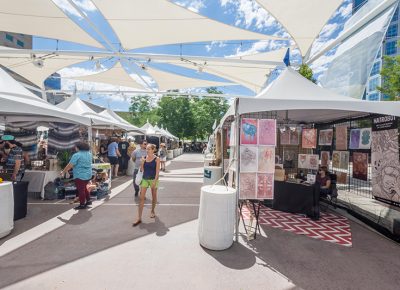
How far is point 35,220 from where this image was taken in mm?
4605

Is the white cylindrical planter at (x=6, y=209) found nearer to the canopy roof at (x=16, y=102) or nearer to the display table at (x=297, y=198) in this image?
the canopy roof at (x=16, y=102)

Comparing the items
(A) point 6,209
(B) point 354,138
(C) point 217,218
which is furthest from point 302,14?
(A) point 6,209

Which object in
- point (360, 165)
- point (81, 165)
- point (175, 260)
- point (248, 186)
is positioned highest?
point (360, 165)

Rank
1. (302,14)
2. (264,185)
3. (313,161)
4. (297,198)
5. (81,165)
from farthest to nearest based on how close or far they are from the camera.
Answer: (302,14), (313,161), (297,198), (81,165), (264,185)

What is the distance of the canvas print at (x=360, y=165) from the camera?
5.61m

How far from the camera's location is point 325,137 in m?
6.98

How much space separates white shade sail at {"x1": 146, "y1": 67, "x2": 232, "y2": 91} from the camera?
1446 centimetres

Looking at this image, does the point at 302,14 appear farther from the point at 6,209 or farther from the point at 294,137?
the point at 6,209

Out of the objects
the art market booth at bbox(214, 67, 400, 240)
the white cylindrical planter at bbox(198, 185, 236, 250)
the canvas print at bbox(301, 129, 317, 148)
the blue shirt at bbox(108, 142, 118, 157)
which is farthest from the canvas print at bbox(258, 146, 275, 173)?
the blue shirt at bbox(108, 142, 118, 157)

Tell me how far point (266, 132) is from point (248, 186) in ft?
3.24

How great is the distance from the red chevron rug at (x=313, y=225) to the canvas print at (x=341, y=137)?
6.28 feet

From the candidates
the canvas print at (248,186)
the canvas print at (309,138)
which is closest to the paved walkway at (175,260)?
the canvas print at (248,186)

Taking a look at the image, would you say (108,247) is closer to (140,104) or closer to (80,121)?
(80,121)

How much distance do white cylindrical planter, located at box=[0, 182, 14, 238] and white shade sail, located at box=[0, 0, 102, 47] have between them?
685 centimetres
